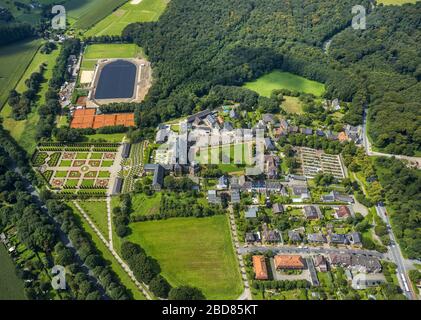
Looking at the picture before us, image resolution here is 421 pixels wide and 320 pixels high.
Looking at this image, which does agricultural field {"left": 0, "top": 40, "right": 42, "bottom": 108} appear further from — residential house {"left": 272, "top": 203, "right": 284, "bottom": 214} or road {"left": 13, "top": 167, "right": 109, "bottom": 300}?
residential house {"left": 272, "top": 203, "right": 284, "bottom": 214}

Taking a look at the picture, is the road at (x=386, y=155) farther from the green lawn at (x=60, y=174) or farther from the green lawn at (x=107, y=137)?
the green lawn at (x=60, y=174)

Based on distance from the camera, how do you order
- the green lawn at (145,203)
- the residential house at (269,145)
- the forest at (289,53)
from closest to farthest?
1. the green lawn at (145,203)
2. the residential house at (269,145)
3. the forest at (289,53)

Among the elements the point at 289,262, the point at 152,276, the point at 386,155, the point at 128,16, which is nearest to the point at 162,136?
the point at 152,276

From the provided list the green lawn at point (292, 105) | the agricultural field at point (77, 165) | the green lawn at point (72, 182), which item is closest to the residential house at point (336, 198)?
the green lawn at point (292, 105)

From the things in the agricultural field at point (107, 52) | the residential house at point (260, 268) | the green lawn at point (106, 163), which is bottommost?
the residential house at point (260, 268)

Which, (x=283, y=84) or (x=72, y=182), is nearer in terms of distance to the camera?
(x=72, y=182)

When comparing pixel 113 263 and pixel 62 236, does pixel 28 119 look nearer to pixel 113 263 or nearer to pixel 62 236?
pixel 62 236

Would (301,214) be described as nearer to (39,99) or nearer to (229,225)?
(229,225)

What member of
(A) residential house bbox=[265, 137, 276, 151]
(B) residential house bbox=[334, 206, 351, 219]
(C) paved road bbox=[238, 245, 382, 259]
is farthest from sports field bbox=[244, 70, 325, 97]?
(C) paved road bbox=[238, 245, 382, 259]
